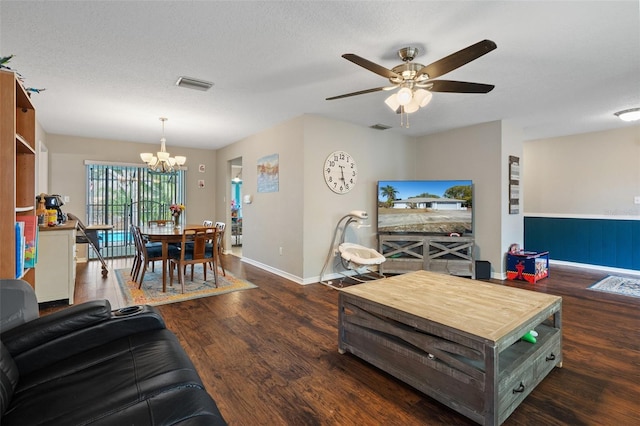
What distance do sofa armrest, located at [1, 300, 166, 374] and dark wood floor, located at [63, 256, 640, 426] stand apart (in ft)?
2.25

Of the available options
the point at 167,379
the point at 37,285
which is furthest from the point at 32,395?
the point at 37,285

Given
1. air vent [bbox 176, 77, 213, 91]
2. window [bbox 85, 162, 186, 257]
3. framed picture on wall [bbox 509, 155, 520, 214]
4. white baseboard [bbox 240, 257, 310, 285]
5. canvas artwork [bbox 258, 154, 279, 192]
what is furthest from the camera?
window [bbox 85, 162, 186, 257]

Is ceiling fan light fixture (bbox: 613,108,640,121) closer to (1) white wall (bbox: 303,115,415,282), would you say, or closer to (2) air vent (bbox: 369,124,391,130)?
(1) white wall (bbox: 303,115,415,282)

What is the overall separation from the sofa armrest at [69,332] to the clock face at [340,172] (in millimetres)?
3319

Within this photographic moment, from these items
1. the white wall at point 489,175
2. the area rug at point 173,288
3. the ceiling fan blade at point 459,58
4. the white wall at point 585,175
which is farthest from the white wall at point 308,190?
the white wall at point 585,175

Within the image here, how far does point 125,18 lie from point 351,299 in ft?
8.38

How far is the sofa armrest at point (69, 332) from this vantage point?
1.33 metres

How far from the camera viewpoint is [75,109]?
4.24 meters

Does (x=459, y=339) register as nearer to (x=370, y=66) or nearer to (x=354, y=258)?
(x=370, y=66)

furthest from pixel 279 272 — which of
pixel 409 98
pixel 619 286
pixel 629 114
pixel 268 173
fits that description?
pixel 629 114

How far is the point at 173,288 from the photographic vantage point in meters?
4.12

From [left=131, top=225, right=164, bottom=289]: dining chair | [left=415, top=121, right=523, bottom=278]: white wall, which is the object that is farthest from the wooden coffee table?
[left=131, top=225, right=164, bottom=289]: dining chair

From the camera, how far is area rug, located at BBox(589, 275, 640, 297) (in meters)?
4.04

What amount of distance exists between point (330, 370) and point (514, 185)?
442 cm
